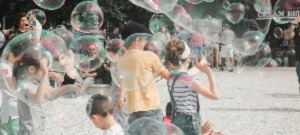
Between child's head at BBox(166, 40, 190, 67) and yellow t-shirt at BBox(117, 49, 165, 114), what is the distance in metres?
0.36

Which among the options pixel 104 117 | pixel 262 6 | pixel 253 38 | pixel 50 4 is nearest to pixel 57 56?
pixel 104 117

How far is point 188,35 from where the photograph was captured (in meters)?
6.25

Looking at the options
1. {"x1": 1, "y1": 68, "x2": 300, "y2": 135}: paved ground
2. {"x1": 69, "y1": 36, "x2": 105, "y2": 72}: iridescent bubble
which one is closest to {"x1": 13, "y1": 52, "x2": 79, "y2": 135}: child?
{"x1": 1, "y1": 68, "x2": 300, "y2": 135}: paved ground

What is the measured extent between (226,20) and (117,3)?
13.7 m

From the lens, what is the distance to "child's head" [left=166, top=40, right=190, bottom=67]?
13.8 ft

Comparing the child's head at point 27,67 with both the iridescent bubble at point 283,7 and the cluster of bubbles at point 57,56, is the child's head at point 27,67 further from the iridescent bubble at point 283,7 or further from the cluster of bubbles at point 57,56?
the iridescent bubble at point 283,7

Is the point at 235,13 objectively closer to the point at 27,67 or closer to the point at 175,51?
the point at 175,51

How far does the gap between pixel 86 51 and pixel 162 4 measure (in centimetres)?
114

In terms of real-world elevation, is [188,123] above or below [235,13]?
below

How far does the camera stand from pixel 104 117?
3338 mm

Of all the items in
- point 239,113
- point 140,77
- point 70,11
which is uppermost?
point 70,11

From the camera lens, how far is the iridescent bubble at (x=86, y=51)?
23.6 ft

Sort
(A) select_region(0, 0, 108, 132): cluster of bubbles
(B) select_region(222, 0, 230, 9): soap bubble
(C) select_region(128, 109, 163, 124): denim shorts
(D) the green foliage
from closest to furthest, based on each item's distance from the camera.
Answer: (A) select_region(0, 0, 108, 132): cluster of bubbles
(C) select_region(128, 109, 163, 124): denim shorts
(B) select_region(222, 0, 230, 9): soap bubble
(D) the green foliage

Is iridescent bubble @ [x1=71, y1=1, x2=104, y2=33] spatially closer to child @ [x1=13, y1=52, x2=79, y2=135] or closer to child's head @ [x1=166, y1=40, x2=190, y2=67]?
child @ [x1=13, y1=52, x2=79, y2=135]
